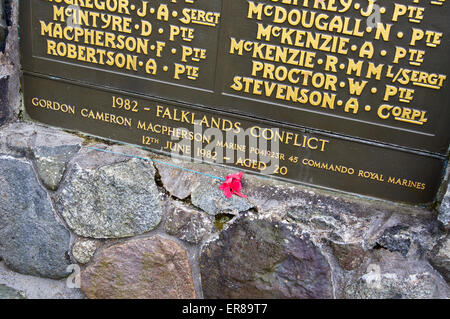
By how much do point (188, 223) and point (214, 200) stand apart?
6.1 inches

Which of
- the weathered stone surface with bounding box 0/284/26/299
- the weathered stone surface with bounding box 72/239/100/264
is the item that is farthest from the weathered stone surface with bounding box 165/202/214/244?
the weathered stone surface with bounding box 0/284/26/299

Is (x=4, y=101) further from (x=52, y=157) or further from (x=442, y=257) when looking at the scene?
(x=442, y=257)

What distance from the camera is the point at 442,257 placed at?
1640mm

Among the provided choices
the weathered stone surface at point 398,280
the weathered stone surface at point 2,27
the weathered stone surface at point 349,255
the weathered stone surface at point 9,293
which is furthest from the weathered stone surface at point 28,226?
the weathered stone surface at point 398,280

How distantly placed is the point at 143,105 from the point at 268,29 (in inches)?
25.3

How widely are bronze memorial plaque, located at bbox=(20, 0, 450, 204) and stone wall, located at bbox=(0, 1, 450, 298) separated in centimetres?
10

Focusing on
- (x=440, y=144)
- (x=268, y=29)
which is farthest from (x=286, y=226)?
(x=268, y=29)

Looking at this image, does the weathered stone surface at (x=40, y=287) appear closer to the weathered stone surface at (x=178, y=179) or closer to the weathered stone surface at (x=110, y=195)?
the weathered stone surface at (x=110, y=195)

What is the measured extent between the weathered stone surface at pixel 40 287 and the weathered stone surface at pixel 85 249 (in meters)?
0.16

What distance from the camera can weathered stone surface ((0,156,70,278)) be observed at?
198 cm

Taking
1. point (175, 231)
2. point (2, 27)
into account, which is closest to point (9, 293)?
point (175, 231)

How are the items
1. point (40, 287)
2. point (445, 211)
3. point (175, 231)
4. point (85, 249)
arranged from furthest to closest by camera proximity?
1. point (40, 287)
2. point (85, 249)
3. point (175, 231)
4. point (445, 211)
